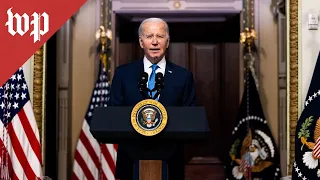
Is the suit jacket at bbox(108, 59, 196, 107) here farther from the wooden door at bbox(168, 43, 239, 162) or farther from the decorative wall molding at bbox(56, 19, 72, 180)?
the wooden door at bbox(168, 43, 239, 162)

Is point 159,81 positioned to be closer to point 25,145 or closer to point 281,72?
point 25,145

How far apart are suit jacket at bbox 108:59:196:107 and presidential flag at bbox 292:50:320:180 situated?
1.86m

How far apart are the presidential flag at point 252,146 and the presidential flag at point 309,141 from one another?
112 centimetres

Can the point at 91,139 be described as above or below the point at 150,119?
below

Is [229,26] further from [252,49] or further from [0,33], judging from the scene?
[0,33]

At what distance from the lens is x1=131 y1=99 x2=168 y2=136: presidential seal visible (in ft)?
9.29

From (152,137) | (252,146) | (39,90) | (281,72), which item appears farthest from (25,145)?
(281,72)

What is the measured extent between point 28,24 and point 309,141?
2.89m

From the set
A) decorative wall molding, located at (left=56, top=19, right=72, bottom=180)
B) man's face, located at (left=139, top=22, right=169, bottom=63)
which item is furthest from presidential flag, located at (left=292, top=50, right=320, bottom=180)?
decorative wall molding, located at (left=56, top=19, right=72, bottom=180)

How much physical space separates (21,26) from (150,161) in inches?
135

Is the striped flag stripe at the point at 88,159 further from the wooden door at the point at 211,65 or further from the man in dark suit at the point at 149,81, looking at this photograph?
the man in dark suit at the point at 149,81

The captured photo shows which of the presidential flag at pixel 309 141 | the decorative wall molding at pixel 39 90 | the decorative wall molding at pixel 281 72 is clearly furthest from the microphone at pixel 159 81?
the decorative wall molding at pixel 281 72

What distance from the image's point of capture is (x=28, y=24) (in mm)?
5977

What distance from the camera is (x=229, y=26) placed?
6.88 meters
